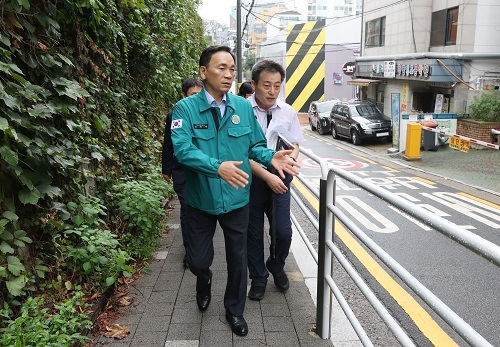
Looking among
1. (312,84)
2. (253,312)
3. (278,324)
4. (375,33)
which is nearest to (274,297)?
(253,312)

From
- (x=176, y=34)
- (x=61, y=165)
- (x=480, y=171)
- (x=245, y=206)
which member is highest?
(x=176, y=34)

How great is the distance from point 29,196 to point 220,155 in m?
1.25

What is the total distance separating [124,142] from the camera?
18.2 ft

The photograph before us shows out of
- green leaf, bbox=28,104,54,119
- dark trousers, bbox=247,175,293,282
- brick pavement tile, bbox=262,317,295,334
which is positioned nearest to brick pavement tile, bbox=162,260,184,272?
dark trousers, bbox=247,175,293,282

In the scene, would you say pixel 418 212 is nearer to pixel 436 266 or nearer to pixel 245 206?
pixel 245 206

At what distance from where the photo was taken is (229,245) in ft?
10.6

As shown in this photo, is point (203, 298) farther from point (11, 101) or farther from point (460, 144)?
point (460, 144)

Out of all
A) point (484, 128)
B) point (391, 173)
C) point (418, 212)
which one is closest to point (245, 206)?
point (418, 212)

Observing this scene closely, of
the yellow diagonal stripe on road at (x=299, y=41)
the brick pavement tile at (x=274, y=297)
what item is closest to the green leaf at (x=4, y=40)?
the brick pavement tile at (x=274, y=297)

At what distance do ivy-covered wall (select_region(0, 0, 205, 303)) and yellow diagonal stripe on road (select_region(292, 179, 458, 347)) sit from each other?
2.81 meters

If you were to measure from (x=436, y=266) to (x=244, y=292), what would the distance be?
236 cm

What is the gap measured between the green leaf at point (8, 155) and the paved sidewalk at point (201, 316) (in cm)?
137

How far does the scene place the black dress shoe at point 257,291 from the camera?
3.75 m

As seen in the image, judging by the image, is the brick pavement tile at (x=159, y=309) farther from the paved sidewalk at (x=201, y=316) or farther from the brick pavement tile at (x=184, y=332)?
the brick pavement tile at (x=184, y=332)
